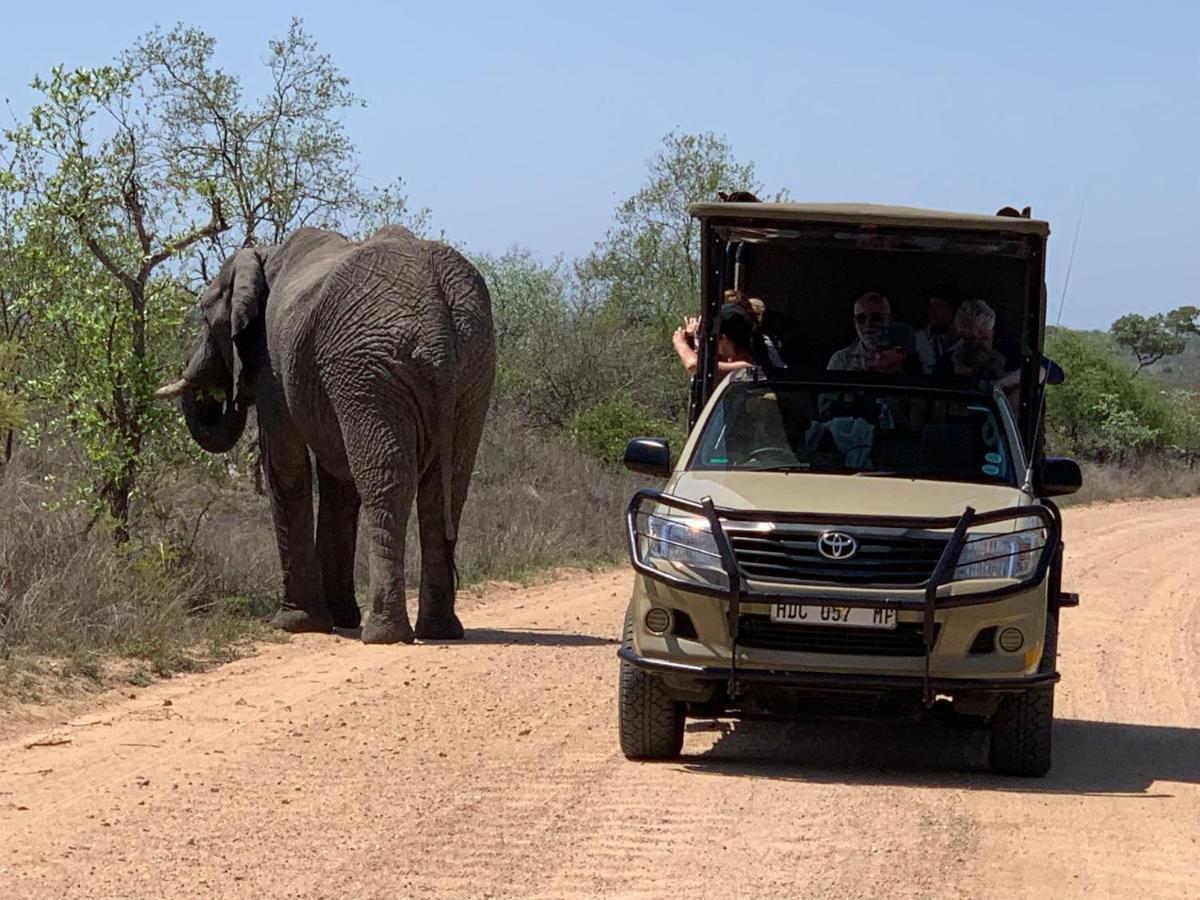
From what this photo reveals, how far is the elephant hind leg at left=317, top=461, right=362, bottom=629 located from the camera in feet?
48.1

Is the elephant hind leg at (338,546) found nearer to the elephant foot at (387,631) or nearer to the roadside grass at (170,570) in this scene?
the roadside grass at (170,570)

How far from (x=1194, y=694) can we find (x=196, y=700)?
231 inches

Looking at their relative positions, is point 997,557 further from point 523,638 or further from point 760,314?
point 523,638

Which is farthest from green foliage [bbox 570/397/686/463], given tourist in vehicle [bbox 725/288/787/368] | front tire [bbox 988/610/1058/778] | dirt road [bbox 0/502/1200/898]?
front tire [bbox 988/610/1058/778]

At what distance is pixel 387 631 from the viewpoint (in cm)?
1317

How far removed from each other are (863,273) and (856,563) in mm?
4300

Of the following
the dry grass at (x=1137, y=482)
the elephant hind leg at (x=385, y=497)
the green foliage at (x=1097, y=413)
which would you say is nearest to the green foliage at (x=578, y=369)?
the dry grass at (x=1137, y=482)

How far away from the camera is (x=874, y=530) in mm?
8648

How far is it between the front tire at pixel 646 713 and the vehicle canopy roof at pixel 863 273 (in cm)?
205

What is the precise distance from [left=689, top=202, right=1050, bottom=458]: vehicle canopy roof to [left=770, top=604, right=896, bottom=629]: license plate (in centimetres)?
204

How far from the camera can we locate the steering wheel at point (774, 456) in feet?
32.3

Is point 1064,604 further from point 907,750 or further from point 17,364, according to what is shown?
point 17,364

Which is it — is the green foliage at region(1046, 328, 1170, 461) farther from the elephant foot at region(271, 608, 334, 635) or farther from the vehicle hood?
the vehicle hood

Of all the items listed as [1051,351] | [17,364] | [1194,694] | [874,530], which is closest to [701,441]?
[874,530]
